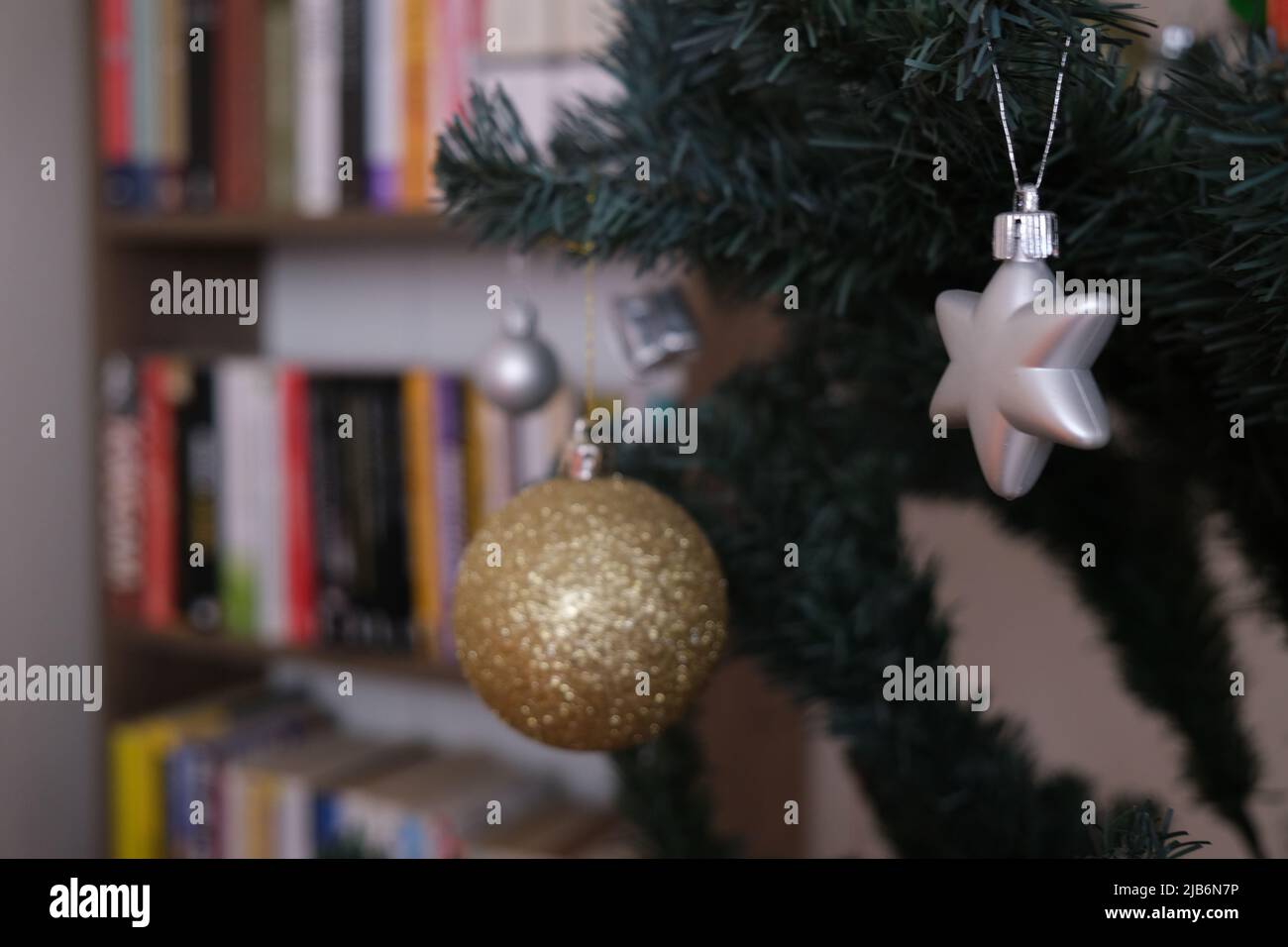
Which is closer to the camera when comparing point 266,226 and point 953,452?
point 953,452

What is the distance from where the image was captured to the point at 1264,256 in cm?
30

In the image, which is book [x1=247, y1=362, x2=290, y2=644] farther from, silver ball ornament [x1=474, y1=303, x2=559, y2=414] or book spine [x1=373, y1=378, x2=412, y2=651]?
silver ball ornament [x1=474, y1=303, x2=559, y2=414]

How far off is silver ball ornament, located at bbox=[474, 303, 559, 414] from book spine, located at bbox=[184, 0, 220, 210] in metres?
0.65

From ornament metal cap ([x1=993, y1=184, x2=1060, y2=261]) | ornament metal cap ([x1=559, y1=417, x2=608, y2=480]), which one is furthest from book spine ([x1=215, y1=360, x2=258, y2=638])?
ornament metal cap ([x1=993, y1=184, x2=1060, y2=261])

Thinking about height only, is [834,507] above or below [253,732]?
above

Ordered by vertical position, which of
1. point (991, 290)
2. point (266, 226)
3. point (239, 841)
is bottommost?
point (239, 841)

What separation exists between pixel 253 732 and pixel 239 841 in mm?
121

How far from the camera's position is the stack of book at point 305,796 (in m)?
1.04

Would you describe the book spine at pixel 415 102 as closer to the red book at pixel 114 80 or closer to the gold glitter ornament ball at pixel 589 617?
the red book at pixel 114 80

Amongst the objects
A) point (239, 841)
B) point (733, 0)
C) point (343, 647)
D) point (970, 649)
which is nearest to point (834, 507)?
point (733, 0)

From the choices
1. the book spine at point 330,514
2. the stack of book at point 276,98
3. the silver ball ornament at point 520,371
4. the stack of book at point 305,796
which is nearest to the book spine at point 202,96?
the stack of book at point 276,98

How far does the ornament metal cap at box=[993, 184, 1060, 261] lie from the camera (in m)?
0.31

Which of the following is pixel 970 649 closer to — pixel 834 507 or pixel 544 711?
pixel 834 507

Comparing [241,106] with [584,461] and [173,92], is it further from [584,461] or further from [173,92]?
[584,461]
